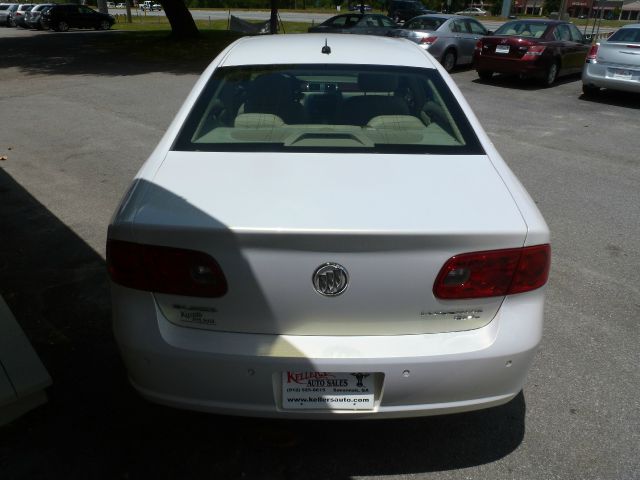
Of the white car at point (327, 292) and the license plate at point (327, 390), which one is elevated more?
the white car at point (327, 292)

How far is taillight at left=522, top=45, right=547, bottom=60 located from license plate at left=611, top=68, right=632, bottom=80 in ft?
6.08

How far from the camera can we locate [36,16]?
3297cm

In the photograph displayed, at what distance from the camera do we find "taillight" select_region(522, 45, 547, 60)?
1277cm

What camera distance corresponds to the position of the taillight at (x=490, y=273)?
80.4 inches

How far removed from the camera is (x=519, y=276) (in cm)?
212

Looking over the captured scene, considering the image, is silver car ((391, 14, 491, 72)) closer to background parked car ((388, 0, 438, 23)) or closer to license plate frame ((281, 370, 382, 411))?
license plate frame ((281, 370, 382, 411))

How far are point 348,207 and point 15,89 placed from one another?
12909 mm

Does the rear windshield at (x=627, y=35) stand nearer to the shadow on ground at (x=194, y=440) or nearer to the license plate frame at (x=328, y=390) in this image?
the shadow on ground at (x=194, y=440)

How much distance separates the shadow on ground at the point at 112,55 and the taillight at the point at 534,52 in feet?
27.7

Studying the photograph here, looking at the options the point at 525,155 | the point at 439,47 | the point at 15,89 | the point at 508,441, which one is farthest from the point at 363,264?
the point at 439,47

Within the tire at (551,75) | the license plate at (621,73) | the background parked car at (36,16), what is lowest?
the background parked car at (36,16)

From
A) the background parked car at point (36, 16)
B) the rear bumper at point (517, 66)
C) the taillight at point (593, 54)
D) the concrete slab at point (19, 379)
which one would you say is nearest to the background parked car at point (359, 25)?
the rear bumper at point (517, 66)

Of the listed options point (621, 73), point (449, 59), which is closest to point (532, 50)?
point (621, 73)

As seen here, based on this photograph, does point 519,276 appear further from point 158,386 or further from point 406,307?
point 158,386
